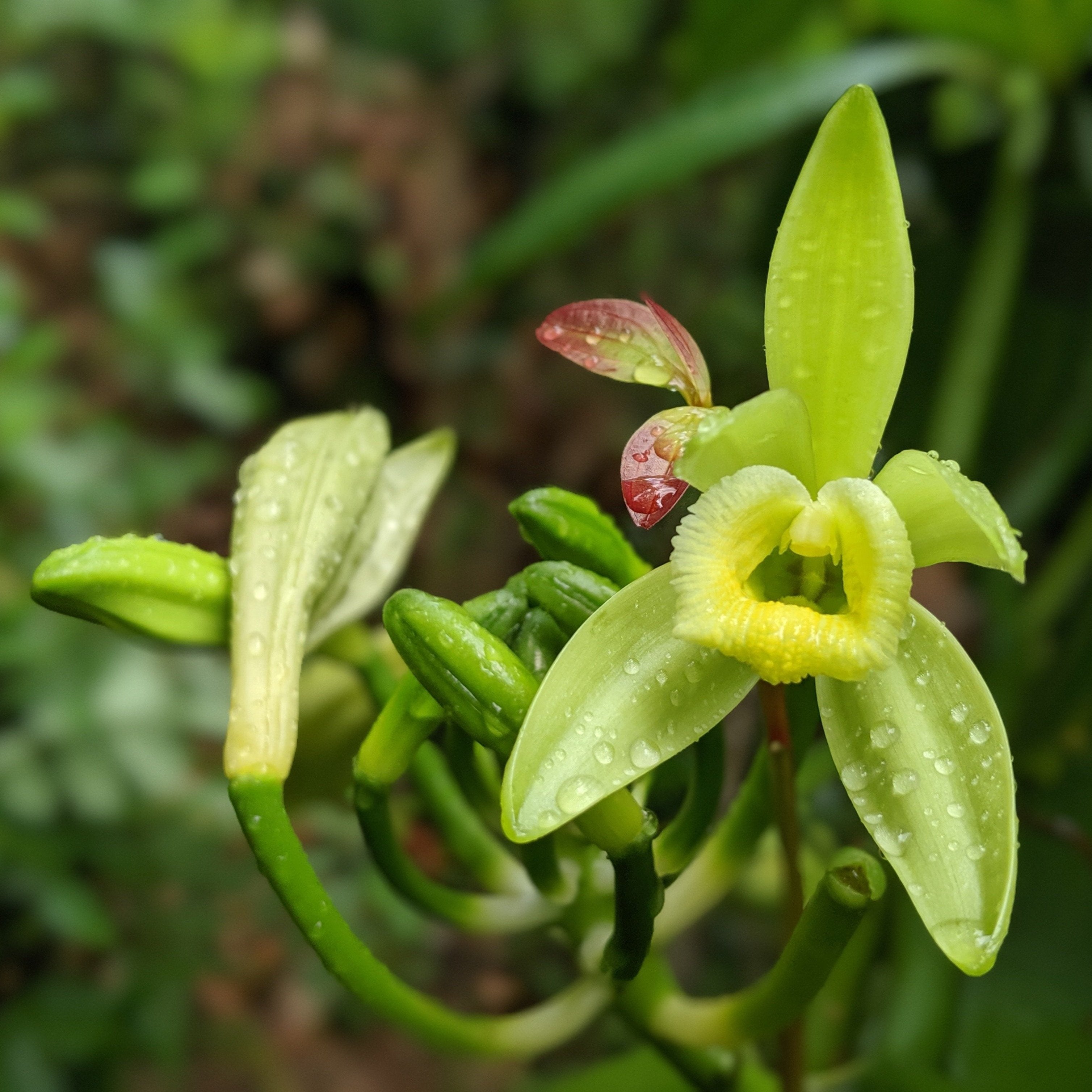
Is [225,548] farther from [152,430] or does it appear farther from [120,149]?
[120,149]

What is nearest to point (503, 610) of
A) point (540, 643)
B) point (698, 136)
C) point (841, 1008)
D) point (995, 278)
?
point (540, 643)

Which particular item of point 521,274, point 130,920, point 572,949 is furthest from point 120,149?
point 572,949

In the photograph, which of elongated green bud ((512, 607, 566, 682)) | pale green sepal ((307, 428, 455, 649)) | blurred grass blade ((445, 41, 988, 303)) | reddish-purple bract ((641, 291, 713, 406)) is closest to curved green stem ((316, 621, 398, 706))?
pale green sepal ((307, 428, 455, 649))

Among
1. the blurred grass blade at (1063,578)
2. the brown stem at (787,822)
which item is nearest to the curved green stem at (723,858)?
the brown stem at (787,822)

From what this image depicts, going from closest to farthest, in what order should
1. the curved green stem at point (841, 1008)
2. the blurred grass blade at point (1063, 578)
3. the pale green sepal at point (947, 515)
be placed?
the pale green sepal at point (947, 515) < the curved green stem at point (841, 1008) < the blurred grass blade at point (1063, 578)

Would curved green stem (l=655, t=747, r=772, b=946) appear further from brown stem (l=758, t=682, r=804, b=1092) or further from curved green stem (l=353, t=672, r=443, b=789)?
curved green stem (l=353, t=672, r=443, b=789)

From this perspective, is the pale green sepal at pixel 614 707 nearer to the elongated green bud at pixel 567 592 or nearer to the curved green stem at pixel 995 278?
the elongated green bud at pixel 567 592

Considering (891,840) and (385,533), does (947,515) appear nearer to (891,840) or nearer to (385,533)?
(891,840)
